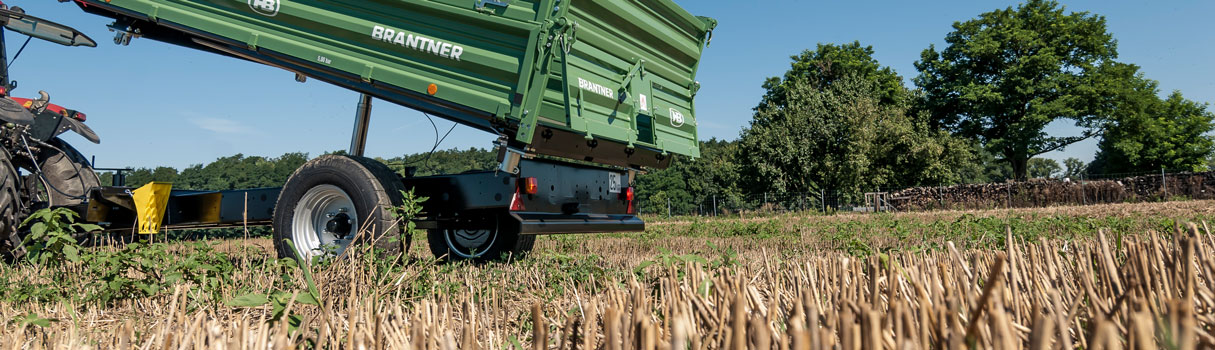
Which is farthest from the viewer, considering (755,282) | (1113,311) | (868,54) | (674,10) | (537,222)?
(868,54)

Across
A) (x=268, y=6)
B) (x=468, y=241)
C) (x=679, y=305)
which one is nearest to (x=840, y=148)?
(x=468, y=241)

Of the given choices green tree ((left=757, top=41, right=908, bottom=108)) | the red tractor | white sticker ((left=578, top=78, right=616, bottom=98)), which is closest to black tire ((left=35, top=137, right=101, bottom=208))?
the red tractor

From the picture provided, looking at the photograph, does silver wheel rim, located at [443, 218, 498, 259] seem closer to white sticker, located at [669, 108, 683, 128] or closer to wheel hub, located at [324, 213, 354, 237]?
wheel hub, located at [324, 213, 354, 237]

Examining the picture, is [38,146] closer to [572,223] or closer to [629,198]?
[572,223]

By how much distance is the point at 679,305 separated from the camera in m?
2.07

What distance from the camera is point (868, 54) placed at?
39.2 metres

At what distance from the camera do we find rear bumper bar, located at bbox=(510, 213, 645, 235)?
17.6ft

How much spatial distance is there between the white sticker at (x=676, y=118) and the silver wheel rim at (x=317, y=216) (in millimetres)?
2848

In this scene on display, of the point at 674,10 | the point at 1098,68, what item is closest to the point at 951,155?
the point at 1098,68

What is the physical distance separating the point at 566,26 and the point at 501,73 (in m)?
0.56

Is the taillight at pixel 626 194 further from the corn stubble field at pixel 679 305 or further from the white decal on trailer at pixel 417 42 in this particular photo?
the white decal on trailer at pixel 417 42

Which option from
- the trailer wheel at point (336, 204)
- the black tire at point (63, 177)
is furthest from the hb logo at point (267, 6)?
the black tire at point (63, 177)

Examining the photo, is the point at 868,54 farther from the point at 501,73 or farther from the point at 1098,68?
the point at 501,73

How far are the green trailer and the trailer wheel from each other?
10mm
